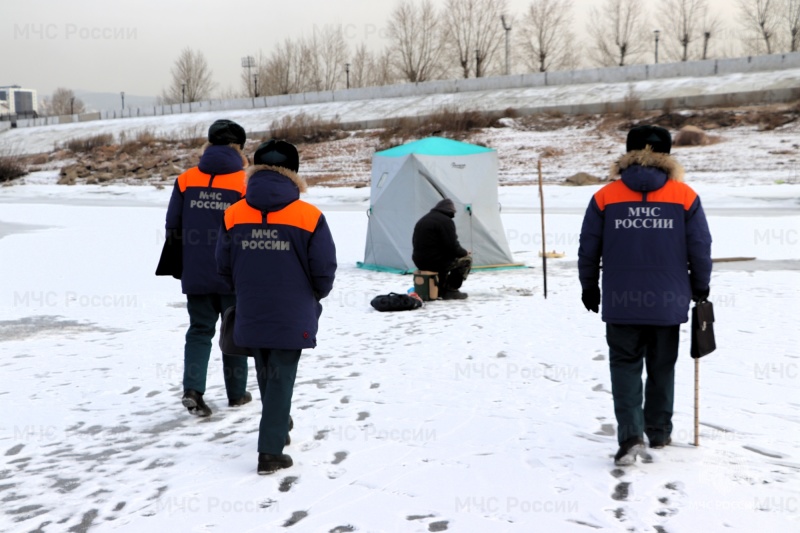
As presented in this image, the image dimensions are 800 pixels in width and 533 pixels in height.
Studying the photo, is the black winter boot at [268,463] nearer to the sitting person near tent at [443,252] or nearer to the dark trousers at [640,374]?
the dark trousers at [640,374]

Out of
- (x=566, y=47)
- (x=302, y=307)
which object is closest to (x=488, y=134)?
(x=566, y=47)

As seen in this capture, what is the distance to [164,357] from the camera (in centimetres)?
735

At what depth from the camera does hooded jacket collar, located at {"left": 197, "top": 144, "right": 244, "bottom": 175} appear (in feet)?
17.5

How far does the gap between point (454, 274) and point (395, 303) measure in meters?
1.25

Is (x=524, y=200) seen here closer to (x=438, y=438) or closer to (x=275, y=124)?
(x=438, y=438)

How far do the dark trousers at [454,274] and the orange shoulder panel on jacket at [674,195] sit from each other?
244 inches

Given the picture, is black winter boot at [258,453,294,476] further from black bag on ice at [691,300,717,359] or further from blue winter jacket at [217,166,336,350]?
black bag on ice at [691,300,717,359]

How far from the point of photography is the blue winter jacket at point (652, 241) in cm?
433

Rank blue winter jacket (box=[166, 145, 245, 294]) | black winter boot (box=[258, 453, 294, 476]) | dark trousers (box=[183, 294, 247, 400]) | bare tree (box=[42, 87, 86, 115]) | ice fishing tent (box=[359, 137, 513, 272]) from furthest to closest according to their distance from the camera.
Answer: bare tree (box=[42, 87, 86, 115]), ice fishing tent (box=[359, 137, 513, 272]), dark trousers (box=[183, 294, 247, 400]), blue winter jacket (box=[166, 145, 245, 294]), black winter boot (box=[258, 453, 294, 476])

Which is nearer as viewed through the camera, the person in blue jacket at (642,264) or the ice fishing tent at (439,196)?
the person in blue jacket at (642,264)

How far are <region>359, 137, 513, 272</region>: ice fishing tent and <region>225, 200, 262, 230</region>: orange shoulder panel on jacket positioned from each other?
8.66m

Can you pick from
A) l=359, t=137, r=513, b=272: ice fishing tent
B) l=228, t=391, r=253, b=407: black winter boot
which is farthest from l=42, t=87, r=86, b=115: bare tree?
l=228, t=391, r=253, b=407: black winter boot

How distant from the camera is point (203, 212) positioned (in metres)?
5.31

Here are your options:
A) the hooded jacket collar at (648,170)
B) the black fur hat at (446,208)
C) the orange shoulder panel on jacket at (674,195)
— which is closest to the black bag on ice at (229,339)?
the hooded jacket collar at (648,170)
